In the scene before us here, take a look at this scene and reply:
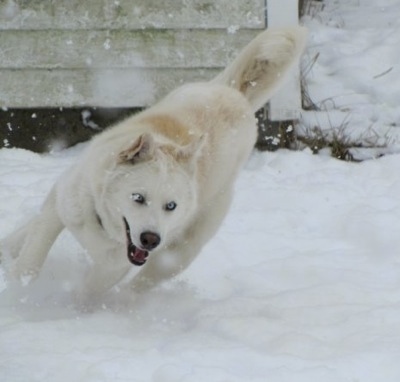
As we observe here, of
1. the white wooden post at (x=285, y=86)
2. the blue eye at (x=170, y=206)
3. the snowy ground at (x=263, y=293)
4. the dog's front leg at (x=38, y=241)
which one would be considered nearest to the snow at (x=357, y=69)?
the snowy ground at (x=263, y=293)

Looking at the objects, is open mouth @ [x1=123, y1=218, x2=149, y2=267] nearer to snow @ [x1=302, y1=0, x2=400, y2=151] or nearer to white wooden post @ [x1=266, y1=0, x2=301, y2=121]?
white wooden post @ [x1=266, y1=0, x2=301, y2=121]

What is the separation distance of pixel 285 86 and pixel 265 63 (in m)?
2.36

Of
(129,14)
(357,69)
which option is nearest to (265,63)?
(129,14)

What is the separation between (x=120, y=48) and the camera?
7.76 metres

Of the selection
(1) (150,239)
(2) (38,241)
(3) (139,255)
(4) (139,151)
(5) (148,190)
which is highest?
(4) (139,151)

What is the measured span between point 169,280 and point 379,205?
6.22 feet

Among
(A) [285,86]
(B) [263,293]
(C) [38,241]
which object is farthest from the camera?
(A) [285,86]

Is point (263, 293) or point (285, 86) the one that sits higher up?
point (285, 86)

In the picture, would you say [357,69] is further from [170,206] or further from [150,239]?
[150,239]

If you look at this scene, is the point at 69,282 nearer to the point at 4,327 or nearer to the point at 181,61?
the point at 4,327

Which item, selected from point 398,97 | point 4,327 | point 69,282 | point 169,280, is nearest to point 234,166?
point 169,280

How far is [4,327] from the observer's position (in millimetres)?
4578

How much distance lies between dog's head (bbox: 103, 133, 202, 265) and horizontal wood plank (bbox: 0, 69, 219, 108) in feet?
10.0

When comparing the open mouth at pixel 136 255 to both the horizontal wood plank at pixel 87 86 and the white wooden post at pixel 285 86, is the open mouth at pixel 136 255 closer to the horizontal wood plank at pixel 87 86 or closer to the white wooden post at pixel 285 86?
the horizontal wood plank at pixel 87 86
